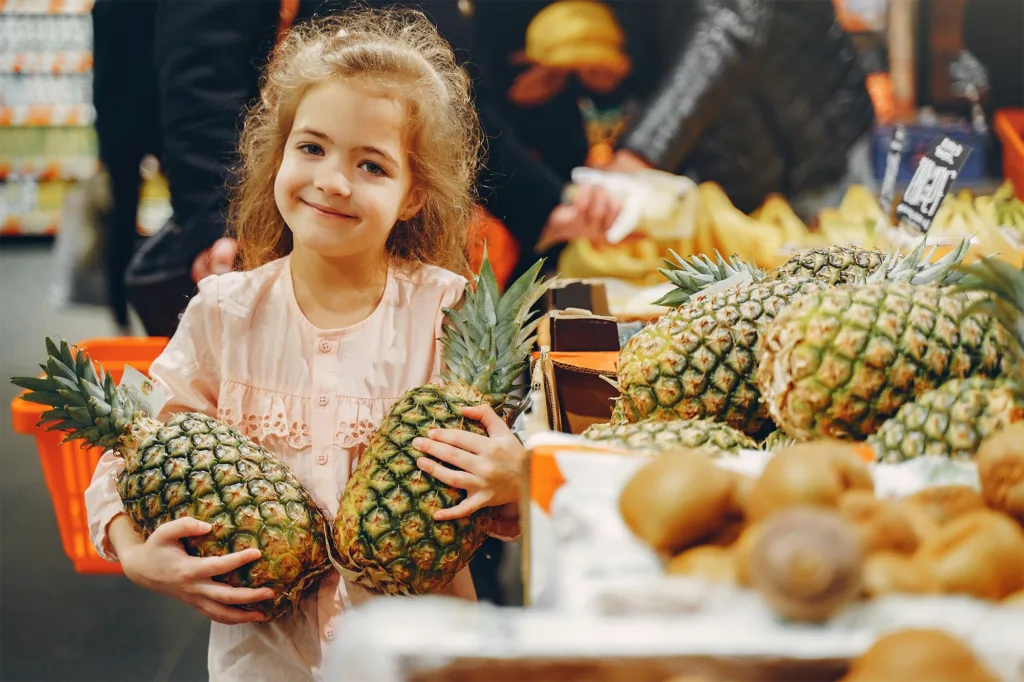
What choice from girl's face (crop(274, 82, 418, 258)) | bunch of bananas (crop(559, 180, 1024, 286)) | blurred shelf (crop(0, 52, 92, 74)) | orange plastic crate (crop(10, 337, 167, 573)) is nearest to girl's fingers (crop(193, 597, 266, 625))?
girl's face (crop(274, 82, 418, 258))

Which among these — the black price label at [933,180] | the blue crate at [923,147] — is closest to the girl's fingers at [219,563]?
the black price label at [933,180]

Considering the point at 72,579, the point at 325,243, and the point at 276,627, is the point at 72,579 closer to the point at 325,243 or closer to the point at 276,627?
the point at 276,627

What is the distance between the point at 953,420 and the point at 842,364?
15 cm

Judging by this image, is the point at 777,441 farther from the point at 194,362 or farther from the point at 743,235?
the point at 743,235

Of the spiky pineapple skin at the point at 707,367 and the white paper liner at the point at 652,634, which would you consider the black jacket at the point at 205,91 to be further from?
the white paper liner at the point at 652,634

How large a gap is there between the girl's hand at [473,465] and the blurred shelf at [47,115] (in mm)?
5345

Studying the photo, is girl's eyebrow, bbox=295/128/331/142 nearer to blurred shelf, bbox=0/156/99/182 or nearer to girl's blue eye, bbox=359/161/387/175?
girl's blue eye, bbox=359/161/387/175

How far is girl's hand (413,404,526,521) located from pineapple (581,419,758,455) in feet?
0.88

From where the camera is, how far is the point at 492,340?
163 cm

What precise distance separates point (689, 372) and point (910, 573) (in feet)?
2.08

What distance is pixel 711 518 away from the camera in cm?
88

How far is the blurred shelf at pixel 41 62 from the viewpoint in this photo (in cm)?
580

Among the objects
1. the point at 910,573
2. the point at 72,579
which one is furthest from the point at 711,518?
the point at 72,579

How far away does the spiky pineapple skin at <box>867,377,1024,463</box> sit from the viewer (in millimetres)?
1027
